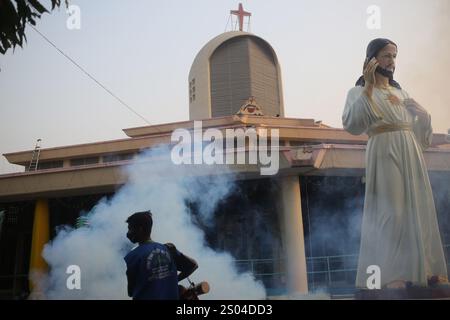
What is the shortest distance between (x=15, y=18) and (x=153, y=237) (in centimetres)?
658

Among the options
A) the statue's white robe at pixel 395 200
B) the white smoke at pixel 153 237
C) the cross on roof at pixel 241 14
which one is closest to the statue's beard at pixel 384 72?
the statue's white robe at pixel 395 200

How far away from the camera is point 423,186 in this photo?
4594mm

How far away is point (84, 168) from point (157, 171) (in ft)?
11.4

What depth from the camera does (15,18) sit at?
15.1 feet

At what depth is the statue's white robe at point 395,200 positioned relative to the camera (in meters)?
4.25

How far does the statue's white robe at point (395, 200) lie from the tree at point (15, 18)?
3653mm

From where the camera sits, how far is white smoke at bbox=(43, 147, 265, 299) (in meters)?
9.53

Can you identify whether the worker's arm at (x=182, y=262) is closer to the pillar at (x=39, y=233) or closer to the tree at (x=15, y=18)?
the tree at (x=15, y=18)

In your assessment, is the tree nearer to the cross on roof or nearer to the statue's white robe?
the statue's white robe

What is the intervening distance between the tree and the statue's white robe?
3.65 m

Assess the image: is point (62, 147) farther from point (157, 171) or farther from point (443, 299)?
point (443, 299)

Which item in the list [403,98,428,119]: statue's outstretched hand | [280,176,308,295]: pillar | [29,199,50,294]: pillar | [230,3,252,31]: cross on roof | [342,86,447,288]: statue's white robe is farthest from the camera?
[230,3,252,31]: cross on roof

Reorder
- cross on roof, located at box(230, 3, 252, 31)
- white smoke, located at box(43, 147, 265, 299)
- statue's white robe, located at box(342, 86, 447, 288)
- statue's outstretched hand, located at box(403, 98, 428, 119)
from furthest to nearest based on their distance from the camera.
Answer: cross on roof, located at box(230, 3, 252, 31) → white smoke, located at box(43, 147, 265, 299) → statue's outstretched hand, located at box(403, 98, 428, 119) → statue's white robe, located at box(342, 86, 447, 288)

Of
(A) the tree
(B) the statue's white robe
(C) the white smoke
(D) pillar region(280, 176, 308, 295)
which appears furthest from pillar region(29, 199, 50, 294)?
(B) the statue's white robe
